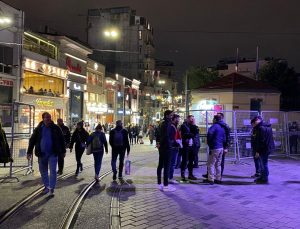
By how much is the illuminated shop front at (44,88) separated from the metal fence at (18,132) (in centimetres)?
1678

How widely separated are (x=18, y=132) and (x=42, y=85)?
2207cm

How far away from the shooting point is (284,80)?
45.0 m

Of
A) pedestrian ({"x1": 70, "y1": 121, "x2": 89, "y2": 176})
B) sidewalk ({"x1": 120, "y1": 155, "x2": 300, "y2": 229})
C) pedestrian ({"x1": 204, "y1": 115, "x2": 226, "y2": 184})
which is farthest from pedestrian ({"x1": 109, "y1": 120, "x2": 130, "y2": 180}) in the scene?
pedestrian ({"x1": 204, "y1": 115, "x2": 226, "y2": 184})

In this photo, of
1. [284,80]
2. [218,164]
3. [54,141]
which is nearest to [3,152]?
[54,141]

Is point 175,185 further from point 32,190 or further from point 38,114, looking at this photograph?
point 38,114

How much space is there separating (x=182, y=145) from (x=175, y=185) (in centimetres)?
150

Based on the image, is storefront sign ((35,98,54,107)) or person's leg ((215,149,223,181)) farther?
storefront sign ((35,98,54,107))

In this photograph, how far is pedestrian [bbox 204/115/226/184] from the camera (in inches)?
441

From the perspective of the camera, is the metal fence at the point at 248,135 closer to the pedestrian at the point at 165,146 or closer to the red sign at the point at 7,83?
the pedestrian at the point at 165,146

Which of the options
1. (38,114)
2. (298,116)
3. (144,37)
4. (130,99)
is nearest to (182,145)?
(298,116)

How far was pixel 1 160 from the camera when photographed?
868 centimetres

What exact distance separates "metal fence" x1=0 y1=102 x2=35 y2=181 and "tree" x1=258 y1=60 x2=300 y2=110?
35.1 metres

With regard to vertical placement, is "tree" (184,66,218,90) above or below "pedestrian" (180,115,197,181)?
above

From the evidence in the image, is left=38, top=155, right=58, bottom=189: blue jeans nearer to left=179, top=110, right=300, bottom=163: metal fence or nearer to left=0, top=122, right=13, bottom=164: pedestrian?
left=0, top=122, right=13, bottom=164: pedestrian
